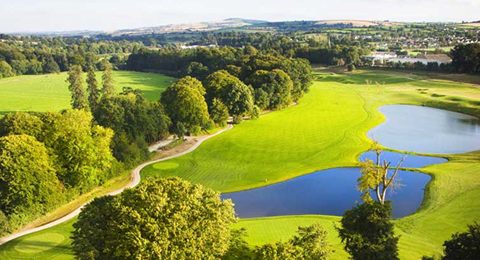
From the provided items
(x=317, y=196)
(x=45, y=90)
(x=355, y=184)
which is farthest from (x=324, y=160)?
(x=45, y=90)

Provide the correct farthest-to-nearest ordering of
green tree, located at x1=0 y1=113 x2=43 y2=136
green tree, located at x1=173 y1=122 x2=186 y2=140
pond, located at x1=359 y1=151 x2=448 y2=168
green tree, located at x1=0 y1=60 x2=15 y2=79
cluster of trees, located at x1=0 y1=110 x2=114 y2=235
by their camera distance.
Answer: green tree, located at x1=0 y1=60 x2=15 y2=79 < green tree, located at x1=173 y1=122 x2=186 y2=140 < pond, located at x1=359 y1=151 x2=448 y2=168 < green tree, located at x1=0 y1=113 x2=43 y2=136 < cluster of trees, located at x1=0 y1=110 x2=114 y2=235

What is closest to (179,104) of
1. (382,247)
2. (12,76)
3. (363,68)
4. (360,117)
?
(360,117)

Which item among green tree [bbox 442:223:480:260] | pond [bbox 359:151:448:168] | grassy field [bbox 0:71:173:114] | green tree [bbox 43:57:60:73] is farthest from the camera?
green tree [bbox 43:57:60:73]

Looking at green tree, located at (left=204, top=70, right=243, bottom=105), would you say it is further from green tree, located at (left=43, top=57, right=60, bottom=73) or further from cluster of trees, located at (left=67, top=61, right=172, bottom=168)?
green tree, located at (left=43, top=57, right=60, bottom=73)

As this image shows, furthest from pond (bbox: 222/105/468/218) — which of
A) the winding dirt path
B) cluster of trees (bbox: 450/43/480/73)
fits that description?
cluster of trees (bbox: 450/43/480/73)

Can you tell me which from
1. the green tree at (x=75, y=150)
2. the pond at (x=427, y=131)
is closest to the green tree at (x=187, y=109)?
the green tree at (x=75, y=150)

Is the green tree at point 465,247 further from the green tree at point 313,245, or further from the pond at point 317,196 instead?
the pond at point 317,196
